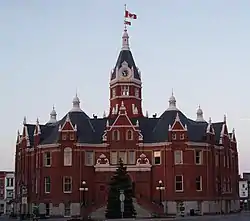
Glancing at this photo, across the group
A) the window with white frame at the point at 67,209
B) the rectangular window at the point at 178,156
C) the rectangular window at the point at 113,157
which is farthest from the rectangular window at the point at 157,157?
the window with white frame at the point at 67,209

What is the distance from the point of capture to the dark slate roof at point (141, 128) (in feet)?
281

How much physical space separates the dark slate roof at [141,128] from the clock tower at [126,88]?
12.4 ft

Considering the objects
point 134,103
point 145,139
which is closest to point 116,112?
point 134,103

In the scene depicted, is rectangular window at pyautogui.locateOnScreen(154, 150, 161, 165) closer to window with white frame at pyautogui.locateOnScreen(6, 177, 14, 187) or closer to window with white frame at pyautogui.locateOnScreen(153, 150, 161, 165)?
window with white frame at pyautogui.locateOnScreen(153, 150, 161, 165)

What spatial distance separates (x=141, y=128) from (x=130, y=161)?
634 centimetres

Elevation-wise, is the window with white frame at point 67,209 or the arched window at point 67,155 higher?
the arched window at point 67,155

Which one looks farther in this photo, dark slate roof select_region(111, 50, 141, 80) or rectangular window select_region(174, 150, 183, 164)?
dark slate roof select_region(111, 50, 141, 80)

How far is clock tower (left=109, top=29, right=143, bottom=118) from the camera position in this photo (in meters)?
94.1

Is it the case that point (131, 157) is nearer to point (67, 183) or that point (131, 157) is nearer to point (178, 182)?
point (178, 182)

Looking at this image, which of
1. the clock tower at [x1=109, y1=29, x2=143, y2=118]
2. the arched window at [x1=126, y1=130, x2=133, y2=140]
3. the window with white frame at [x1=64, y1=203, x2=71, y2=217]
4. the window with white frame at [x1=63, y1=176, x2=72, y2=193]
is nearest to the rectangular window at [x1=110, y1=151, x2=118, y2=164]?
the arched window at [x1=126, y1=130, x2=133, y2=140]

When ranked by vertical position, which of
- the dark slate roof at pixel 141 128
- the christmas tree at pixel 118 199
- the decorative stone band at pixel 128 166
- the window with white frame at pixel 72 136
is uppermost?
the dark slate roof at pixel 141 128

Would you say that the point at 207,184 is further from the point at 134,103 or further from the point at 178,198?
the point at 134,103

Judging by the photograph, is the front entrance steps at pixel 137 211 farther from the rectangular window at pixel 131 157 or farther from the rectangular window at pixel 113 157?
A: the rectangular window at pixel 113 157

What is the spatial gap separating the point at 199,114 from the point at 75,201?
2838 centimetres
